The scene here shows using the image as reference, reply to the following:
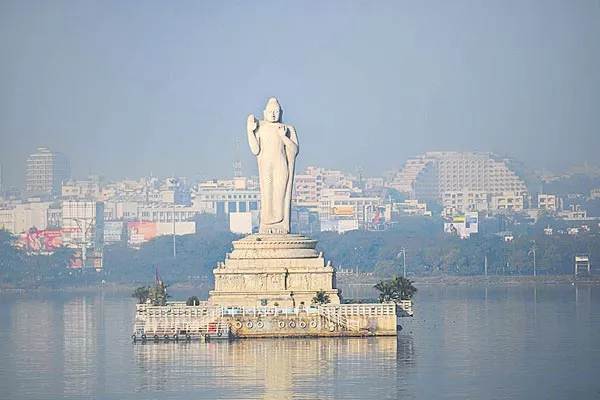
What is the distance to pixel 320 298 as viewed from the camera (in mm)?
44719

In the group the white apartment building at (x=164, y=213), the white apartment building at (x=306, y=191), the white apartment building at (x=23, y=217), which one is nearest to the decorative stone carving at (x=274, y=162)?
the white apartment building at (x=23, y=217)

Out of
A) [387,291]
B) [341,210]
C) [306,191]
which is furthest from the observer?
[306,191]

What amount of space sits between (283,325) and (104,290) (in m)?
52.9

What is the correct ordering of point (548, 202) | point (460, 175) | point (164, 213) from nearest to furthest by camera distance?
1. point (548, 202)
2. point (164, 213)
3. point (460, 175)

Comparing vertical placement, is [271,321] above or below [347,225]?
below

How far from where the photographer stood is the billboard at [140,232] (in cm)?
12562

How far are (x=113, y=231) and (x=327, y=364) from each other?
90.7m

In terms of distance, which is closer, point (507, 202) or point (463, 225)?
point (463, 225)

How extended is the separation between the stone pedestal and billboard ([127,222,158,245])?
78354mm

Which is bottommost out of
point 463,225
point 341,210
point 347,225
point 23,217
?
point 463,225

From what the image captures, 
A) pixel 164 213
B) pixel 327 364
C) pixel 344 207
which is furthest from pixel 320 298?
pixel 164 213

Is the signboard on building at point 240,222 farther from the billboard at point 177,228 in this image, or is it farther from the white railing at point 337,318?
the white railing at point 337,318

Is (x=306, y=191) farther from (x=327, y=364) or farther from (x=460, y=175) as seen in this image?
(x=327, y=364)

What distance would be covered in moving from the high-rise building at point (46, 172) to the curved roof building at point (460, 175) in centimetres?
2545
